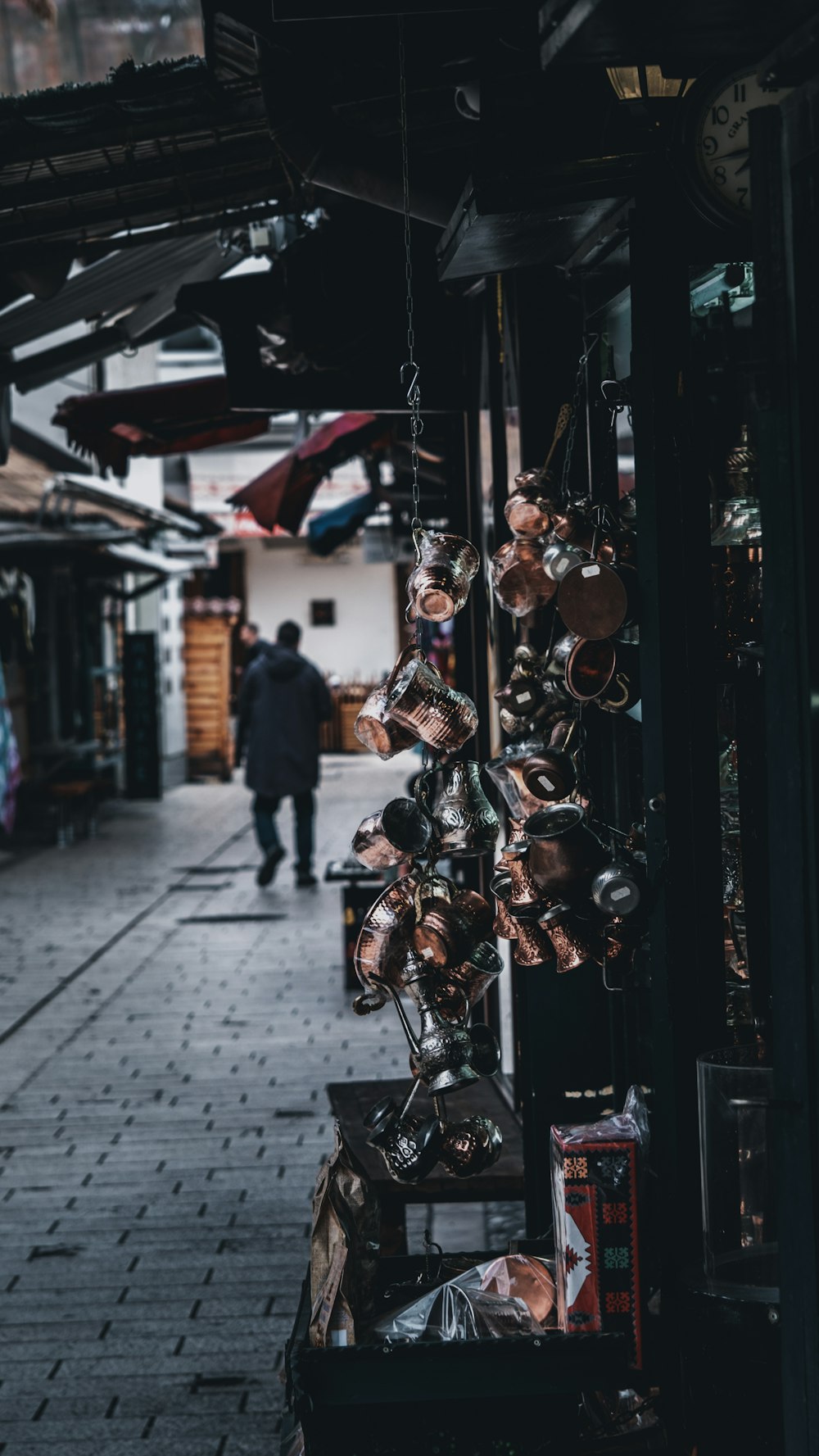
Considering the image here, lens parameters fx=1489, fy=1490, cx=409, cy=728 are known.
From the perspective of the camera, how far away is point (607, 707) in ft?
10.3

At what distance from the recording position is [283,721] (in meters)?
12.7

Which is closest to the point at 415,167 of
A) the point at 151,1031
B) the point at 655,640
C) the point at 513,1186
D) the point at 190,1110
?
the point at 655,640

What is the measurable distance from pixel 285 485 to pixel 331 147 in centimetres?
451

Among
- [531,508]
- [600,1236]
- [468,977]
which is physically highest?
[531,508]

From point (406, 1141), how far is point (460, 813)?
2.17 ft

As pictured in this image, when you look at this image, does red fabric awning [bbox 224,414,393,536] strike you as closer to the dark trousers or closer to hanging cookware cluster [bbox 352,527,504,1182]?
hanging cookware cluster [bbox 352,527,504,1182]

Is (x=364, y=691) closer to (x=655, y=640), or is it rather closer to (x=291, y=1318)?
(x=291, y=1318)

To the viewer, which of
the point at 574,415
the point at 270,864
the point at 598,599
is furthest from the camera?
the point at 270,864

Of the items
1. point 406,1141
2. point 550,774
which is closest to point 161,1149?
point 406,1141

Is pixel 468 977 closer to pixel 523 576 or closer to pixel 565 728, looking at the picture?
pixel 565 728

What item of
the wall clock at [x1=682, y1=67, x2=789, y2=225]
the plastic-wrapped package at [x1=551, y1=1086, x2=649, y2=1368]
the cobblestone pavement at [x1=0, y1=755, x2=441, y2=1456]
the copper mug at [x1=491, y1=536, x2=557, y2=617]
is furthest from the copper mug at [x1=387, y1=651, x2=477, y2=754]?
the cobblestone pavement at [x1=0, y1=755, x2=441, y2=1456]

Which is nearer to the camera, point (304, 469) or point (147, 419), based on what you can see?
point (147, 419)

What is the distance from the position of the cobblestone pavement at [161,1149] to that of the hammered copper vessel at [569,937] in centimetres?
188

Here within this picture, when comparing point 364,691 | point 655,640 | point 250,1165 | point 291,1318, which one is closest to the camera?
point 655,640
